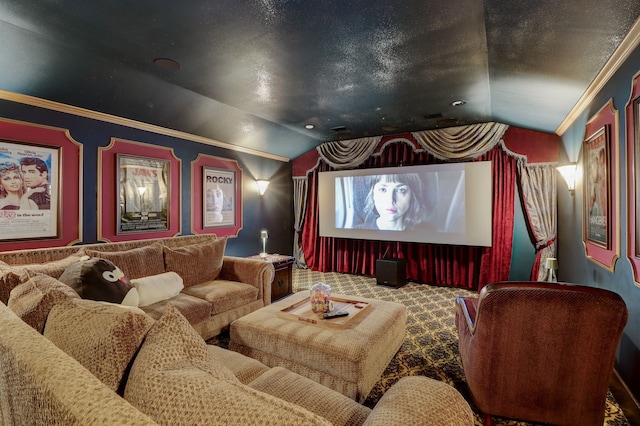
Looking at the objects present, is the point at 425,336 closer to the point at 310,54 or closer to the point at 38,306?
the point at 310,54

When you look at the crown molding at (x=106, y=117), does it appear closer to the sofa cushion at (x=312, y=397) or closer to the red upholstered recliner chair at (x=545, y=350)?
the sofa cushion at (x=312, y=397)

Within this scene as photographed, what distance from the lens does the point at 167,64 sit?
8.41 feet

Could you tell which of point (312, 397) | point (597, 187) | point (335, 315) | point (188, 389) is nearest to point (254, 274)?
point (335, 315)

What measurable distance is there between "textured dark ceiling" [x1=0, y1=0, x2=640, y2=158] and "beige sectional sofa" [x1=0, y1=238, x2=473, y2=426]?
1.75m

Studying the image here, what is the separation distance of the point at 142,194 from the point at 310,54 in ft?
8.42

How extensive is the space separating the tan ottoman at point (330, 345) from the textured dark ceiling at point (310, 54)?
6.54 ft

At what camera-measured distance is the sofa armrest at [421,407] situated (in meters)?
0.85

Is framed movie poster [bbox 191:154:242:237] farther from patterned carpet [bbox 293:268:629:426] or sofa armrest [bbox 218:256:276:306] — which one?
patterned carpet [bbox 293:268:629:426]

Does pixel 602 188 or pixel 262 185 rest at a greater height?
pixel 262 185

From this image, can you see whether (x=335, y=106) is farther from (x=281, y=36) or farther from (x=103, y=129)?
(x=103, y=129)

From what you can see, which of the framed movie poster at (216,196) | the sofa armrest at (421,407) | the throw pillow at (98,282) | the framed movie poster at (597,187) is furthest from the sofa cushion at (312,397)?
the framed movie poster at (216,196)

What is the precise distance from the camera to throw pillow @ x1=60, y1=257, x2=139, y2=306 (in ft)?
6.33

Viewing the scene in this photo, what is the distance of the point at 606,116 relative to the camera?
236 centimetres

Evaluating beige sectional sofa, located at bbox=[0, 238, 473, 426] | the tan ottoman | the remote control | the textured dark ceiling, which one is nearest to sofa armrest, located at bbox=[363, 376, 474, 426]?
beige sectional sofa, located at bbox=[0, 238, 473, 426]
